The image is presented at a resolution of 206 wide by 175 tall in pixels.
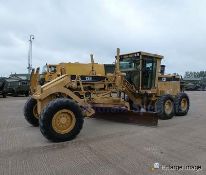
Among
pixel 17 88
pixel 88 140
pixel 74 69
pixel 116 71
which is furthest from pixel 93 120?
pixel 17 88

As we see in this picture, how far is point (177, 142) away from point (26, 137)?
12.4 ft

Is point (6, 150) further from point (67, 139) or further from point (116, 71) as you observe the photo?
point (116, 71)

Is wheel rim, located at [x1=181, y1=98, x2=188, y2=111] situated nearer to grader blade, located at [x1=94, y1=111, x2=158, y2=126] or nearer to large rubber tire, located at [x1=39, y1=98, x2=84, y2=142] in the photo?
grader blade, located at [x1=94, y1=111, x2=158, y2=126]

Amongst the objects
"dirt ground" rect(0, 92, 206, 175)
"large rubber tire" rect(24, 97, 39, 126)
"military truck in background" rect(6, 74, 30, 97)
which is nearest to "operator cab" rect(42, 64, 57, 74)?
"military truck in background" rect(6, 74, 30, 97)

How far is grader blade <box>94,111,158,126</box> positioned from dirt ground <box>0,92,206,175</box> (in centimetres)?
30

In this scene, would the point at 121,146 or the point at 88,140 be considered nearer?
the point at 121,146

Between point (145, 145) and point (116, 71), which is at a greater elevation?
point (116, 71)

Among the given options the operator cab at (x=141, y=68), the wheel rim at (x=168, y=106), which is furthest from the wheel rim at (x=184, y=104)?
the operator cab at (x=141, y=68)

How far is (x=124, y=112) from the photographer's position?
9.45 meters

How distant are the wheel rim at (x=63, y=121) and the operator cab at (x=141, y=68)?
4121 millimetres

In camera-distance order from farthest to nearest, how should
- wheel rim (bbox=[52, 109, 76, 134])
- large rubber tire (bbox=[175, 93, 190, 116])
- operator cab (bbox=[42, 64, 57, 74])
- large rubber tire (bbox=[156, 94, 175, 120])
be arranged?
1. operator cab (bbox=[42, 64, 57, 74])
2. large rubber tire (bbox=[175, 93, 190, 116])
3. large rubber tire (bbox=[156, 94, 175, 120])
4. wheel rim (bbox=[52, 109, 76, 134])

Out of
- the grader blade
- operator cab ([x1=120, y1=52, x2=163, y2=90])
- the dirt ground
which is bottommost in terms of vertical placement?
the dirt ground

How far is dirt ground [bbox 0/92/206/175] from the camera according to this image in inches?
201

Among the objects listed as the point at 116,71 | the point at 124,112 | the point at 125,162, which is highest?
the point at 116,71
